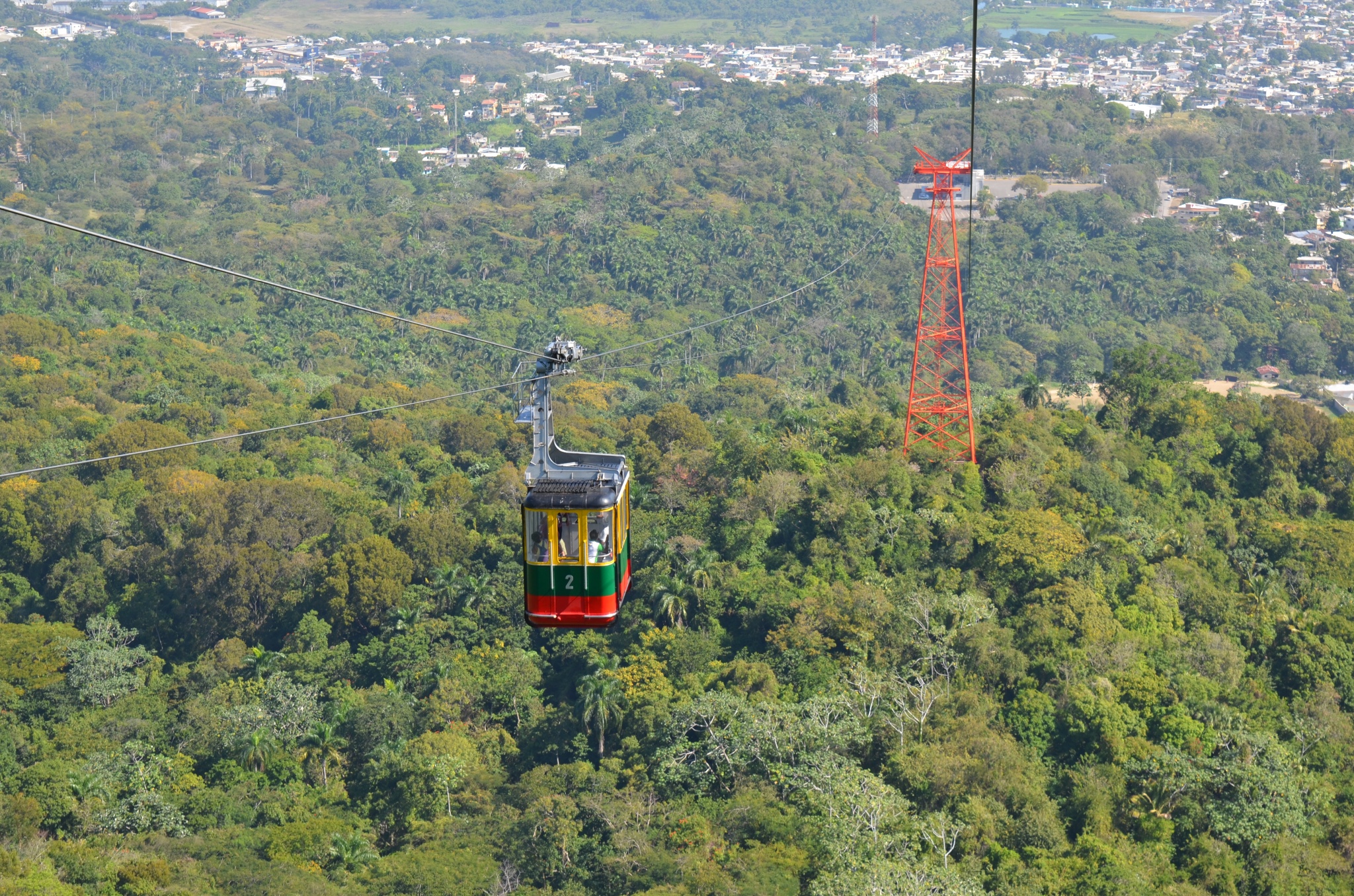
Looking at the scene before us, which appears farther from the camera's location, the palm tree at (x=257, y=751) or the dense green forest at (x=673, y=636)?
the palm tree at (x=257, y=751)

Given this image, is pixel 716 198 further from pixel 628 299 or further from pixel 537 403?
pixel 537 403


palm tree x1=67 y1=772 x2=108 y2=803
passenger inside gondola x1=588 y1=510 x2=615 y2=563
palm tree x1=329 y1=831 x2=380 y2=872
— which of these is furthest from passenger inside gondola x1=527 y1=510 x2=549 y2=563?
palm tree x1=67 y1=772 x2=108 y2=803

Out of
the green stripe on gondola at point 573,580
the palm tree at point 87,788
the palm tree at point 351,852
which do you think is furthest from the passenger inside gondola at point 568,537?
the palm tree at point 87,788

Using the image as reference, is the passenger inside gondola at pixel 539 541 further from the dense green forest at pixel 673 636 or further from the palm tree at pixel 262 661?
the palm tree at pixel 262 661

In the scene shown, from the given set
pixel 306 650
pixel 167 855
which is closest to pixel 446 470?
pixel 306 650

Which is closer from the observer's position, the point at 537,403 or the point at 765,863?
the point at 537,403

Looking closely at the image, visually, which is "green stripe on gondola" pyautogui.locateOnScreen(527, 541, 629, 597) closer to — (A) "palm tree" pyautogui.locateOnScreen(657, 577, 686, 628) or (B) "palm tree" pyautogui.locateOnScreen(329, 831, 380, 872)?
(B) "palm tree" pyautogui.locateOnScreen(329, 831, 380, 872)
